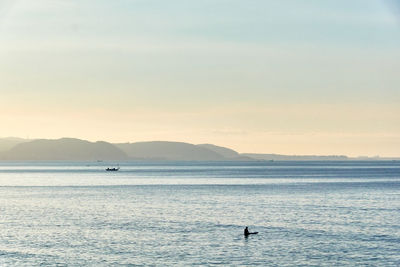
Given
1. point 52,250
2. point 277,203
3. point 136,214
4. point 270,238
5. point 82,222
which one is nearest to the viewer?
point 52,250

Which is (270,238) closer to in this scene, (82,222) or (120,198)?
(82,222)

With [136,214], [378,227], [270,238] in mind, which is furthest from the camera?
[136,214]

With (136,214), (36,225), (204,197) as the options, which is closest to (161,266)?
(36,225)

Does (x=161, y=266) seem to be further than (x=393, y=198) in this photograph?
No

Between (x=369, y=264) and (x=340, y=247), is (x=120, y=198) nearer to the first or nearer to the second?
(x=340, y=247)

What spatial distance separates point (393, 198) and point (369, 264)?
270 feet

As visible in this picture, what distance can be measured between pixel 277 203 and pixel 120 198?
36.7m

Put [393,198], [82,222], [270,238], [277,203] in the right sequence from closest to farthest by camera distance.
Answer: [270,238] < [82,222] < [277,203] < [393,198]

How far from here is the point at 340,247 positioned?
7206 centimetres

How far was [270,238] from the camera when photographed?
259ft

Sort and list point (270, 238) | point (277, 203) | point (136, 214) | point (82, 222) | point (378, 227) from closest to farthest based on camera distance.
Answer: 1. point (270, 238)
2. point (378, 227)
3. point (82, 222)
4. point (136, 214)
5. point (277, 203)

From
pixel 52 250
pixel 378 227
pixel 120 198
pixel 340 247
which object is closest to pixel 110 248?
pixel 52 250

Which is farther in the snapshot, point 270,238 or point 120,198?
point 120,198

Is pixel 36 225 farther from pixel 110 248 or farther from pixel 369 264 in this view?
pixel 369 264
